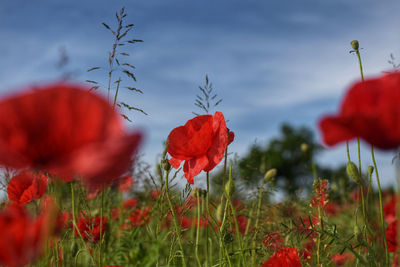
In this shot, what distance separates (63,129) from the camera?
45 centimetres

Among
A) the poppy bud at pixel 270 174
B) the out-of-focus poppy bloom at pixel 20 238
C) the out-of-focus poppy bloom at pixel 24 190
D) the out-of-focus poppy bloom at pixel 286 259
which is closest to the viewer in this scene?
the out-of-focus poppy bloom at pixel 20 238

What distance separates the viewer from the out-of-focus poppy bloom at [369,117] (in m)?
0.50

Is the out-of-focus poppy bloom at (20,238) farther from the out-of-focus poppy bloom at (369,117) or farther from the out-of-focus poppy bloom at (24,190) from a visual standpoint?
the out-of-focus poppy bloom at (24,190)

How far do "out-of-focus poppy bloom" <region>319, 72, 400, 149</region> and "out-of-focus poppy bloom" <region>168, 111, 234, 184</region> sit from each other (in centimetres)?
44

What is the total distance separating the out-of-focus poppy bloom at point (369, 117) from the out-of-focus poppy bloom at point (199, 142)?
0.44m

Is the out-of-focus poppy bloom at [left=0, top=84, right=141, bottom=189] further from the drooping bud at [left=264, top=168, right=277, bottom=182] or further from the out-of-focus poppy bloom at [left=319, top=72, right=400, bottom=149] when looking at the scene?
the drooping bud at [left=264, top=168, right=277, bottom=182]

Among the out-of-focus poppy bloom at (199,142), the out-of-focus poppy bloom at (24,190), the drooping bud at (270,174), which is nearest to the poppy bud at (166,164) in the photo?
the out-of-focus poppy bloom at (199,142)

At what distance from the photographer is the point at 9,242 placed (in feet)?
1.37

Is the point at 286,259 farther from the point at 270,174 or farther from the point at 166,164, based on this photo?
the point at 270,174

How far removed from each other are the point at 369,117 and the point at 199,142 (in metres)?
0.52

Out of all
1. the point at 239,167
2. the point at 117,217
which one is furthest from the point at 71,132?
the point at 117,217

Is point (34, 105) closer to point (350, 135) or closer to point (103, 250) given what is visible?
point (350, 135)

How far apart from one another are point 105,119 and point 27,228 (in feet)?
0.47

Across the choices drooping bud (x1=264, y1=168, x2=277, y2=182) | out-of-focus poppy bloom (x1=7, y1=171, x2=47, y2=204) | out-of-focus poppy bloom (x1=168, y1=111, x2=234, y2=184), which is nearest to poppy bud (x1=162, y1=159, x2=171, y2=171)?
out-of-focus poppy bloom (x1=168, y1=111, x2=234, y2=184)
